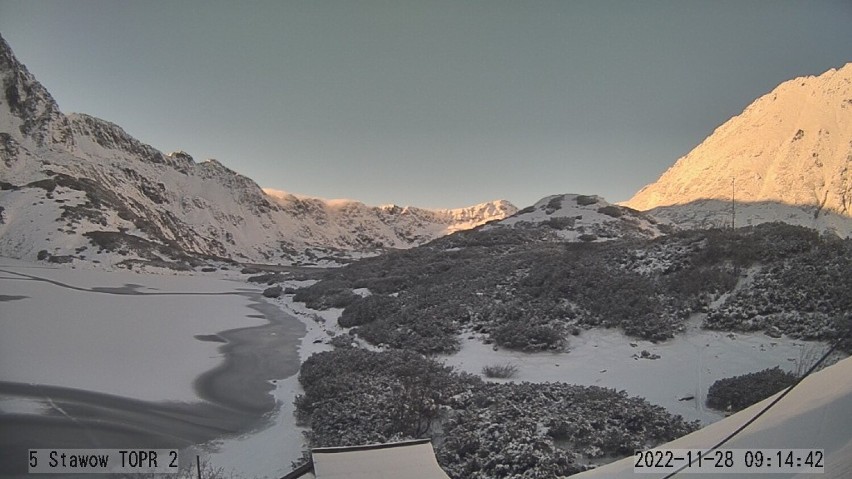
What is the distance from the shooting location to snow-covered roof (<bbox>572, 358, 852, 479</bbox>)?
318 centimetres

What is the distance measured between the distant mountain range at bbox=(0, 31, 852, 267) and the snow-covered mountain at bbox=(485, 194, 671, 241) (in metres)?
0.18

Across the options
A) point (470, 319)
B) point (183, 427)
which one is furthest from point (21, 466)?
point (470, 319)

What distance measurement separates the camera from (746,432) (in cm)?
456

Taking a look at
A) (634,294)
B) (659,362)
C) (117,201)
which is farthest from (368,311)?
(117,201)

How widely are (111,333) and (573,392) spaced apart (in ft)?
49.8

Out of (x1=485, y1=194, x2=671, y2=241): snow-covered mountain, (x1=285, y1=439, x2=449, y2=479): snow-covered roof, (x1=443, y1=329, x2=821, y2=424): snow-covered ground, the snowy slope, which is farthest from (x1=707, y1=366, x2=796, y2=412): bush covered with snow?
the snowy slope

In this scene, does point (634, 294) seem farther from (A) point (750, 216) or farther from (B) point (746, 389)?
(A) point (750, 216)

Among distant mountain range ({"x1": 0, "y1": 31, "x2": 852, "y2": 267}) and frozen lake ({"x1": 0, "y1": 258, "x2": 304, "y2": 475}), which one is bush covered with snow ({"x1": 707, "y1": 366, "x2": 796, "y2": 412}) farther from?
distant mountain range ({"x1": 0, "y1": 31, "x2": 852, "y2": 267})

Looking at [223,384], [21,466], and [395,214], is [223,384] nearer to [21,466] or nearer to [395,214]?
[21,466]

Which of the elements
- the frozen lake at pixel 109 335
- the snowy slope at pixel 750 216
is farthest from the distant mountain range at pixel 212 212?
the frozen lake at pixel 109 335

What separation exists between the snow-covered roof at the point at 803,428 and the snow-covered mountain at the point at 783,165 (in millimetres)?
39407

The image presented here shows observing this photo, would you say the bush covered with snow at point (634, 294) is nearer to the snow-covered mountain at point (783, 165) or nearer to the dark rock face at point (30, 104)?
the snow-covered mountain at point (783, 165)

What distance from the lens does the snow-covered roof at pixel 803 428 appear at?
10.4 feet

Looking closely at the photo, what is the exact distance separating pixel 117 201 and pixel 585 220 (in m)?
60.2
